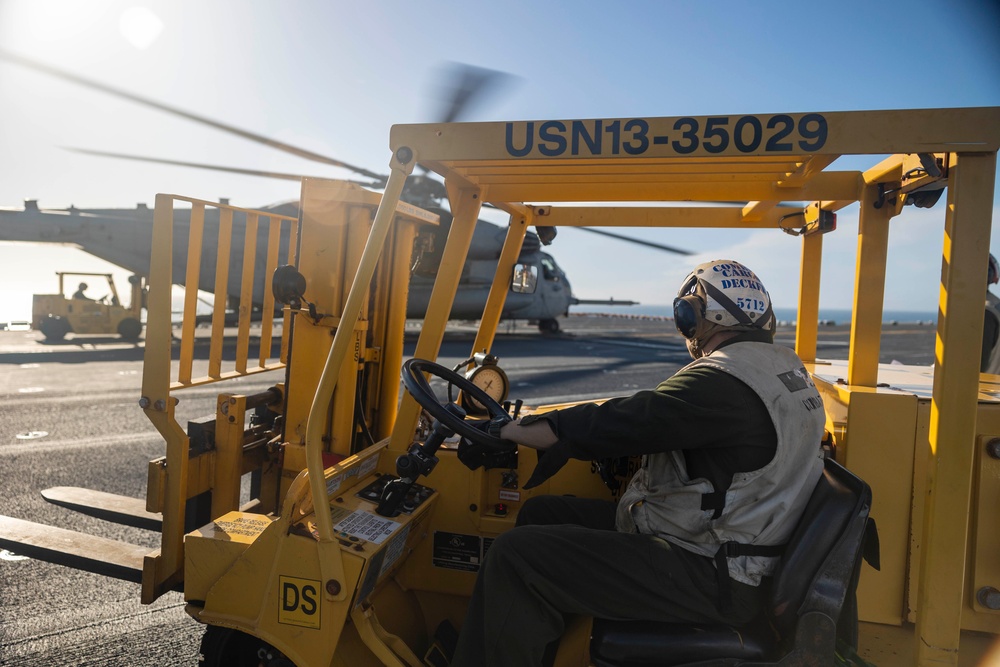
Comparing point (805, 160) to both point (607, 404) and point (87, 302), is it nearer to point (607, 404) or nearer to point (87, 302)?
Answer: point (607, 404)

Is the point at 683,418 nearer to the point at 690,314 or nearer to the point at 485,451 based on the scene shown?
the point at 690,314

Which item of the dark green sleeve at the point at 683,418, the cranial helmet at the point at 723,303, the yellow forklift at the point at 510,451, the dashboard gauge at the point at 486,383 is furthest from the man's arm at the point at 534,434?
the dashboard gauge at the point at 486,383

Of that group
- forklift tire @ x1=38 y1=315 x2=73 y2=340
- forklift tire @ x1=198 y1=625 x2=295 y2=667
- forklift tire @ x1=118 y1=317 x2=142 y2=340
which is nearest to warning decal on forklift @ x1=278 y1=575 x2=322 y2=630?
→ forklift tire @ x1=198 y1=625 x2=295 y2=667

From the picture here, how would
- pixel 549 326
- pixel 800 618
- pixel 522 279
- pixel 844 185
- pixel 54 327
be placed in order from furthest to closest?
pixel 549 326 < pixel 54 327 < pixel 522 279 < pixel 844 185 < pixel 800 618

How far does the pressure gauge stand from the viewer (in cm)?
314

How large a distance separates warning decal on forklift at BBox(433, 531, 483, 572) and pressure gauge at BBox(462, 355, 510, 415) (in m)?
0.70

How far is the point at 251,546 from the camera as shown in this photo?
6.94 ft

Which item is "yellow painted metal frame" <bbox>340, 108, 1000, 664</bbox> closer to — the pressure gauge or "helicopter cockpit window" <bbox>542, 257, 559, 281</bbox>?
the pressure gauge

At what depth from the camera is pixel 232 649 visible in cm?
230

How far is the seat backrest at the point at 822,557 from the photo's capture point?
167cm

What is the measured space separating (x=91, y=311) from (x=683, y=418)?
2162 centimetres

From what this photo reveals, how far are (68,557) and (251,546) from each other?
50.1 inches

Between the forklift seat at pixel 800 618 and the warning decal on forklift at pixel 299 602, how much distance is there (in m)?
0.87

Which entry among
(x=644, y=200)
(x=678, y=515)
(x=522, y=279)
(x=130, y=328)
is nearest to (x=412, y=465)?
(x=678, y=515)
